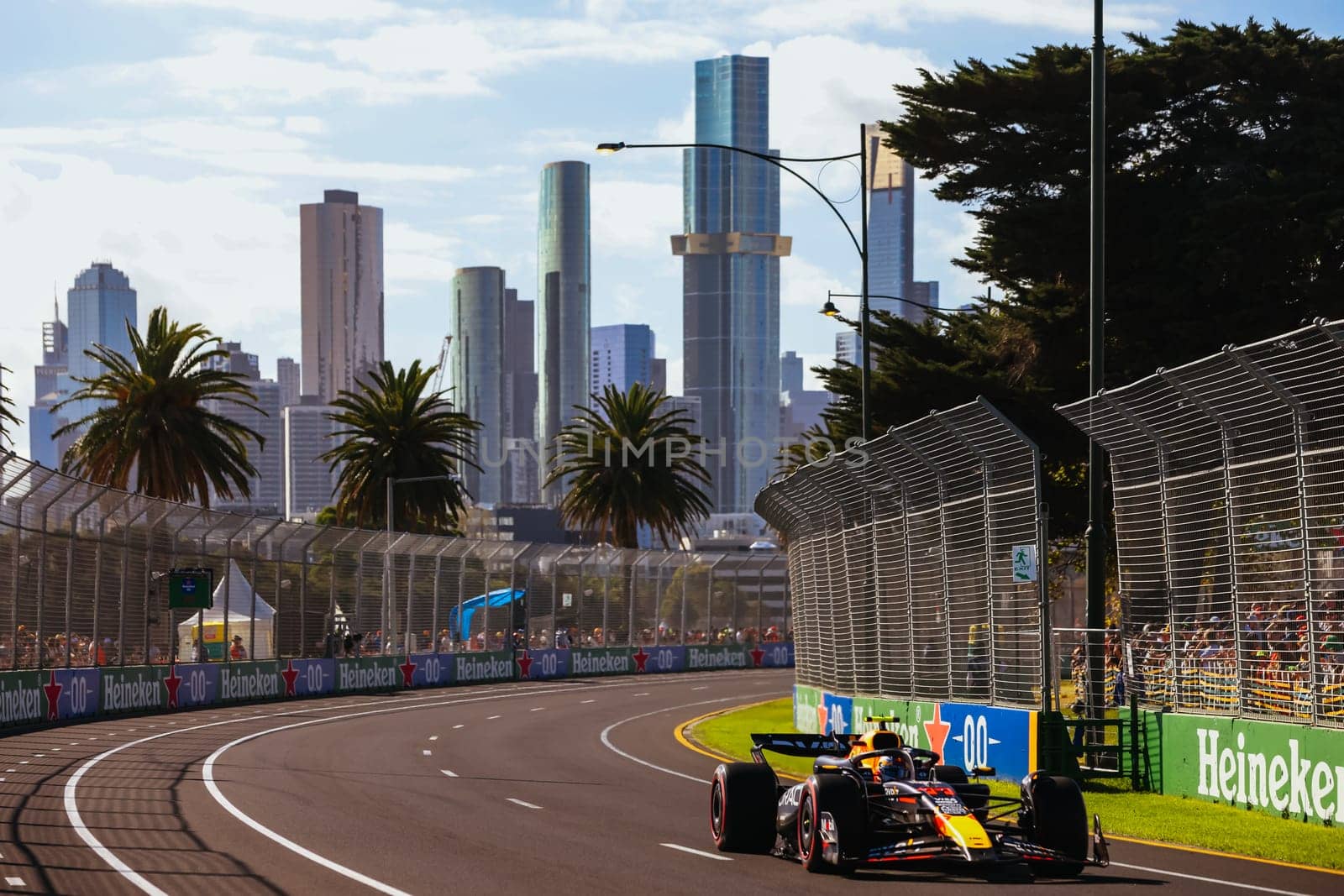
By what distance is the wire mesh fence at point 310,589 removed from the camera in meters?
34.8

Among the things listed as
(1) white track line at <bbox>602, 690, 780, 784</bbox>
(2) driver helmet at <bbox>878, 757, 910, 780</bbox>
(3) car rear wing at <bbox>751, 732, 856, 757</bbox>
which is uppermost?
(3) car rear wing at <bbox>751, 732, 856, 757</bbox>

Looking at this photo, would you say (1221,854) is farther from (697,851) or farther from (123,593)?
(123,593)

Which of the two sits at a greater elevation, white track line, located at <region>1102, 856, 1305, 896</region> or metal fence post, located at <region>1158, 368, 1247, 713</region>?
metal fence post, located at <region>1158, 368, 1247, 713</region>

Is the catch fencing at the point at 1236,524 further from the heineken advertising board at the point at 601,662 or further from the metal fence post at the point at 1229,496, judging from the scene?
the heineken advertising board at the point at 601,662

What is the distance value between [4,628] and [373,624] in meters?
19.9

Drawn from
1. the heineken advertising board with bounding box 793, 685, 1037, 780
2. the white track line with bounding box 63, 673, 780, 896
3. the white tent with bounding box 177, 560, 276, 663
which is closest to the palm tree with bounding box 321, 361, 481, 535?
the white track line with bounding box 63, 673, 780, 896

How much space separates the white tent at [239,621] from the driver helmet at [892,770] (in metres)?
32.1

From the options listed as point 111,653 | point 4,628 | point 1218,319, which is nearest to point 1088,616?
point 1218,319

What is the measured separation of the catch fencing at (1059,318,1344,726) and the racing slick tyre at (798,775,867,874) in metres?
5.12

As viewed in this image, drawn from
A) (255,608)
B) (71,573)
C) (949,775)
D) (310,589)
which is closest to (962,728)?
(949,775)

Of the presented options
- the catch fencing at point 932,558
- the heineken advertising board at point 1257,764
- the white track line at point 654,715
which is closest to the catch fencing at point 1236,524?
the heineken advertising board at point 1257,764

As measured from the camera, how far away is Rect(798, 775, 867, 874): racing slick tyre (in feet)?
44.3

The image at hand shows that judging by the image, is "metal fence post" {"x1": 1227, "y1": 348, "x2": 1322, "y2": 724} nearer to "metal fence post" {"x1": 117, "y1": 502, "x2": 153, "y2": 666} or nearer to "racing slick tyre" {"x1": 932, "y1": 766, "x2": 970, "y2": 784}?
"racing slick tyre" {"x1": 932, "y1": 766, "x2": 970, "y2": 784}

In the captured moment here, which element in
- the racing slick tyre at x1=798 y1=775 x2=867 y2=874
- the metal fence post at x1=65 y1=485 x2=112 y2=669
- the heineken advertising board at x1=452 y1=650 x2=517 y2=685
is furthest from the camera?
the heineken advertising board at x1=452 y1=650 x2=517 y2=685
